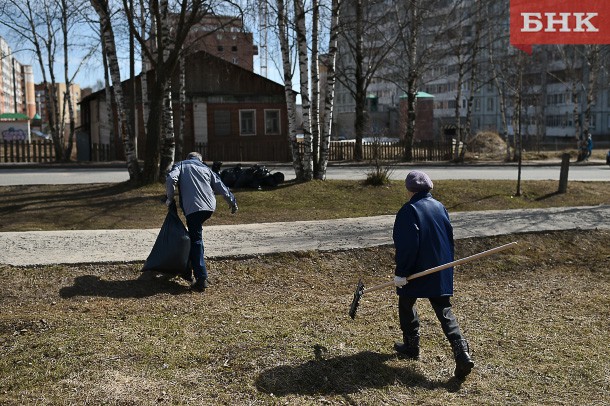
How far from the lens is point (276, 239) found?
10141 mm

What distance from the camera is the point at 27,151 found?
2898 centimetres

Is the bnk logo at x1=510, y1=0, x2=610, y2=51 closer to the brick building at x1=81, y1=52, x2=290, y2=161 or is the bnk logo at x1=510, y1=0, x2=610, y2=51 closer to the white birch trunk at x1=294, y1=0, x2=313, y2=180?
the white birch trunk at x1=294, y1=0, x2=313, y2=180

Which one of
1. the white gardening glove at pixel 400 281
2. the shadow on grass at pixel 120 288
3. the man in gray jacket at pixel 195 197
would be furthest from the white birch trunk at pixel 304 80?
the white gardening glove at pixel 400 281

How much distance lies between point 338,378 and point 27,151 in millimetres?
27203

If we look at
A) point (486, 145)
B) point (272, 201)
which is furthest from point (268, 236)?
point (486, 145)

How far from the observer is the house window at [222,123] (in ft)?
109

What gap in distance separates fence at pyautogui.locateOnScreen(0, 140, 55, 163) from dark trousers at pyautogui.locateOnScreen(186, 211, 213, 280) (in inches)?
936

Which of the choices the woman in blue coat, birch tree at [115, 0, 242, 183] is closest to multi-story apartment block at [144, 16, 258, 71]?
birch tree at [115, 0, 242, 183]

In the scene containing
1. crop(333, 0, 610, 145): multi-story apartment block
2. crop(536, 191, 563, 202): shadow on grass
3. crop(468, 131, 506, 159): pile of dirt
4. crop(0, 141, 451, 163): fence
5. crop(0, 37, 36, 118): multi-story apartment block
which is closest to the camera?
crop(536, 191, 563, 202): shadow on grass

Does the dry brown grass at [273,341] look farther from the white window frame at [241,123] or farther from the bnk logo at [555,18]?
the white window frame at [241,123]

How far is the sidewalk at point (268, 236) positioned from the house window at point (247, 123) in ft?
71.1

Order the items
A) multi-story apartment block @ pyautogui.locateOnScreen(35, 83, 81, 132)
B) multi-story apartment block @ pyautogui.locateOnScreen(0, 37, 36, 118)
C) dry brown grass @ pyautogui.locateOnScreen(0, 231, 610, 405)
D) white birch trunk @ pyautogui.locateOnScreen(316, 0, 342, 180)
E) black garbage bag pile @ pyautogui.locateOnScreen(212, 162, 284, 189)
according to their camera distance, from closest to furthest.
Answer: dry brown grass @ pyautogui.locateOnScreen(0, 231, 610, 405) < black garbage bag pile @ pyautogui.locateOnScreen(212, 162, 284, 189) < white birch trunk @ pyautogui.locateOnScreen(316, 0, 342, 180) < multi-story apartment block @ pyautogui.locateOnScreen(35, 83, 81, 132) < multi-story apartment block @ pyautogui.locateOnScreen(0, 37, 36, 118)

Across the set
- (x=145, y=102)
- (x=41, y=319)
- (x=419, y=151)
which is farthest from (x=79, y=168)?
(x=41, y=319)

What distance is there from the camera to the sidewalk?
872 cm
